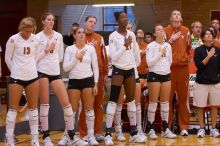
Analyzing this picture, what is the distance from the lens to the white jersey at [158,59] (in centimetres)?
853

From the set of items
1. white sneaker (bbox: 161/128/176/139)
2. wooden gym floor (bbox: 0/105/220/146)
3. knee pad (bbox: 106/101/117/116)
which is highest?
knee pad (bbox: 106/101/117/116)

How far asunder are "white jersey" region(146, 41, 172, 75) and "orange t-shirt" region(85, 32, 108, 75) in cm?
76

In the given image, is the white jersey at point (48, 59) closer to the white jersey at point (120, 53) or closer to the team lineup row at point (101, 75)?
the team lineup row at point (101, 75)

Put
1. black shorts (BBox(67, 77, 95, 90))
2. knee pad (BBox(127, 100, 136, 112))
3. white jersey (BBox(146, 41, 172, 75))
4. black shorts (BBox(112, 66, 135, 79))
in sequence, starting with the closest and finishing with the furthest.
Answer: black shorts (BBox(67, 77, 95, 90)), black shorts (BBox(112, 66, 135, 79)), knee pad (BBox(127, 100, 136, 112)), white jersey (BBox(146, 41, 172, 75))

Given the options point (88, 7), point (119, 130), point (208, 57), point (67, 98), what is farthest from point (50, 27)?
point (88, 7)

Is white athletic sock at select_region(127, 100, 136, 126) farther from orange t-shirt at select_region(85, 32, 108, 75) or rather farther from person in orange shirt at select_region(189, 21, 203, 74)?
person in orange shirt at select_region(189, 21, 203, 74)

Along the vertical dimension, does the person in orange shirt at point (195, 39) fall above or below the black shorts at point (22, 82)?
above

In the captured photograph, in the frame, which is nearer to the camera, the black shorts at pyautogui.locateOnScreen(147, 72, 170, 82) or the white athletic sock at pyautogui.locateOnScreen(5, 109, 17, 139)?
the white athletic sock at pyautogui.locateOnScreen(5, 109, 17, 139)

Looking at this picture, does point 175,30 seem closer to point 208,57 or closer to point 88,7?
point 208,57

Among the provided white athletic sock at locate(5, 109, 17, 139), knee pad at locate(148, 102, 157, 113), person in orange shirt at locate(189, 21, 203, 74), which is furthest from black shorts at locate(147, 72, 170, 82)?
white athletic sock at locate(5, 109, 17, 139)

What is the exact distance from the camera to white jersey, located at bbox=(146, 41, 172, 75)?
8.53 metres

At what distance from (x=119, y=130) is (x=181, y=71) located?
153 cm

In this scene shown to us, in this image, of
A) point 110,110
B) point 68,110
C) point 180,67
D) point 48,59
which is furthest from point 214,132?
point 48,59

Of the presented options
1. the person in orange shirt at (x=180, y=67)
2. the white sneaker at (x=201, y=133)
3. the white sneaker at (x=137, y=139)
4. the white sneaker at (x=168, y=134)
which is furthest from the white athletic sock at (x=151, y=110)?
the white sneaker at (x=201, y=133)
